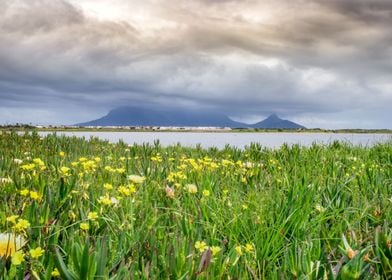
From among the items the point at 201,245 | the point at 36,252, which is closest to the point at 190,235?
the point at 201,245

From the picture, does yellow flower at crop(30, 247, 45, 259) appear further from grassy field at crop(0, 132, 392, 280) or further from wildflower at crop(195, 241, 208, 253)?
wildflower at crop(195, 241, 208, 253)

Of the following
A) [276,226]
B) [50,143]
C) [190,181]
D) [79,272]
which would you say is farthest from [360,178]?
[50,143]

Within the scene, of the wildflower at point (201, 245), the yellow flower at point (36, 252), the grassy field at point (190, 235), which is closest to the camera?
the yellow flower at point (36, 252)

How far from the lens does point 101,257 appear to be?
2025 millimetres

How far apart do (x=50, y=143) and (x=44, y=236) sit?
973 centimetres

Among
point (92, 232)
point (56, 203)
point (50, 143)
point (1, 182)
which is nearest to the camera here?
point (92, 232)

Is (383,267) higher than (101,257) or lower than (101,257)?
lower

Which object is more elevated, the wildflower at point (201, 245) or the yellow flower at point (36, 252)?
the yellow flower at point (36, 252)

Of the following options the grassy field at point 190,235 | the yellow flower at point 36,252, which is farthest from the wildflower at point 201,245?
the yellow flower at point 36,252

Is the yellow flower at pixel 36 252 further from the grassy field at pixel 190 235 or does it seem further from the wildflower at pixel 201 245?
the wildflower at pixel 201 245

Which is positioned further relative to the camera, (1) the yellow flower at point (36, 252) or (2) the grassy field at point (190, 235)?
(2) the grassy field at point (190, 235)

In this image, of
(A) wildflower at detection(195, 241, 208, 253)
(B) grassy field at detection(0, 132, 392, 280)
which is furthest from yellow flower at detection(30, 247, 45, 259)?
(A) wildflower at detection(195, 241, 208, 253)

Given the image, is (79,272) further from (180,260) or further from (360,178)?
(360,178)

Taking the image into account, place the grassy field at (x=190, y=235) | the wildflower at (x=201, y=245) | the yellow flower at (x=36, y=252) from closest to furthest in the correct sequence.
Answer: the yellow flower at (x=36, y=252) → the grassy field at (x=190, y=235) → the wildflower at (x=201, y=245)
